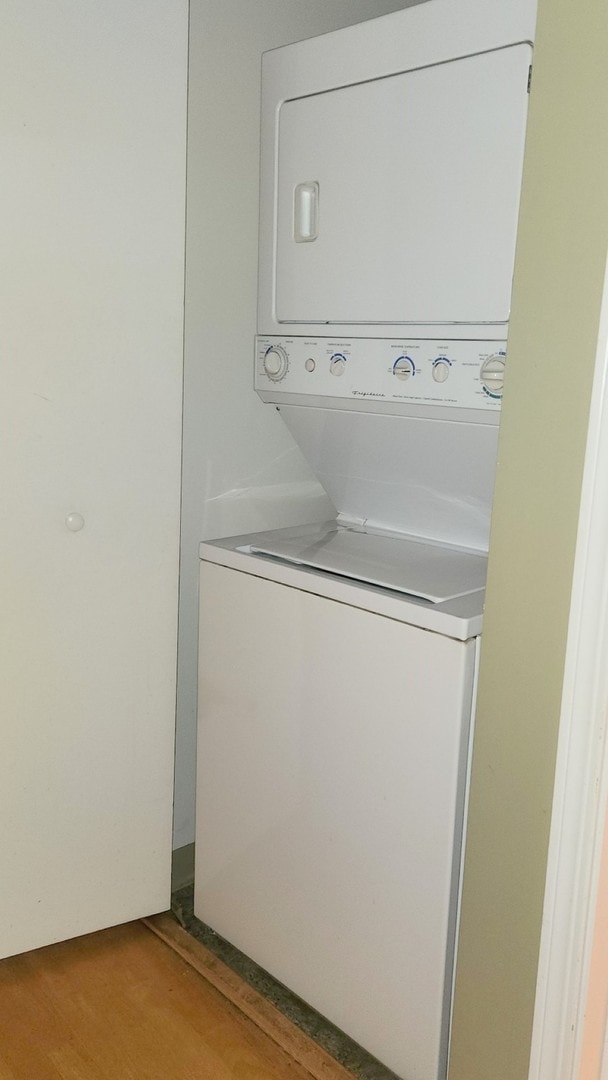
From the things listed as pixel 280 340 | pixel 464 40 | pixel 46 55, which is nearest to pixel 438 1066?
pixel 280 340

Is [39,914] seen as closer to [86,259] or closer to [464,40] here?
[86,259]

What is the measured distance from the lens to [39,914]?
1.81 meters

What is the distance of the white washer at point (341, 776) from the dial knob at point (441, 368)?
0.34 metres

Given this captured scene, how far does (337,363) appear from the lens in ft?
5.52

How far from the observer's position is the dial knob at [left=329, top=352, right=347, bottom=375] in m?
1.67

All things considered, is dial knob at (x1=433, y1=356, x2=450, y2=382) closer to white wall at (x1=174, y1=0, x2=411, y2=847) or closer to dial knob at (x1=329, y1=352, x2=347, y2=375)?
dial knob at (x1=329, y1=352, x2=347, y2=375)

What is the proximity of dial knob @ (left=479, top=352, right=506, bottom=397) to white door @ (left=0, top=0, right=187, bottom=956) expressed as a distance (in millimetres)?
643

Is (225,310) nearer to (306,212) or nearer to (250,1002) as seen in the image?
(306,212)

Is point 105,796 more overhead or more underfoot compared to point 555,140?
more underfoot

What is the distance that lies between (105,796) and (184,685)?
11.2 inches

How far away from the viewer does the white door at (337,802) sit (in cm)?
145

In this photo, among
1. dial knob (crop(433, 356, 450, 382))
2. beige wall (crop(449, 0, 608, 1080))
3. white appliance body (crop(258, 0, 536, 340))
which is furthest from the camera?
dial knob (crop(433, 356, 450, 382))

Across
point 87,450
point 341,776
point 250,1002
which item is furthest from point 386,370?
point 250,1002

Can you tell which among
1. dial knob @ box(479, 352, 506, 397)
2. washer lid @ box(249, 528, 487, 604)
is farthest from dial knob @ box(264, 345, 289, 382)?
dial knob @ box(479, 352, 506, 397)
